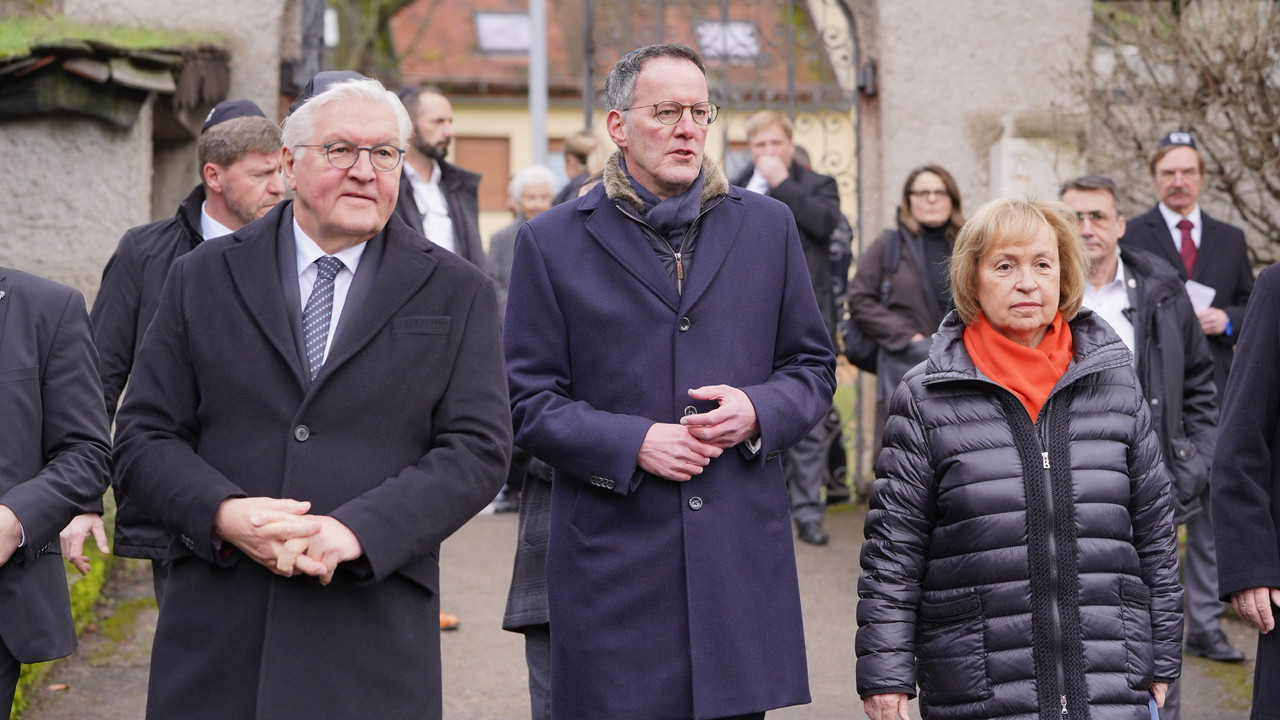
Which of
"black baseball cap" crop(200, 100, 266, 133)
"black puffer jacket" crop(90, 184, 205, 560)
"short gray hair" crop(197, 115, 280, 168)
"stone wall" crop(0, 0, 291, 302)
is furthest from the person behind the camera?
"stone wall" crop(0, 0, 291, 302)

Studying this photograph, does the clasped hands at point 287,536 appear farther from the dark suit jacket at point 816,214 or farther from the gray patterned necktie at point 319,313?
the dark suit jacket at point 816,214

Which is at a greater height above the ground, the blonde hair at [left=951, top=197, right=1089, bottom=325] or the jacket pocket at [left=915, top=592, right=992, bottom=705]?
the blonde hair at [left=951, top=197, right=1089, bottom=325]

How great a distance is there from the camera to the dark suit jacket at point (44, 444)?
11.8ft

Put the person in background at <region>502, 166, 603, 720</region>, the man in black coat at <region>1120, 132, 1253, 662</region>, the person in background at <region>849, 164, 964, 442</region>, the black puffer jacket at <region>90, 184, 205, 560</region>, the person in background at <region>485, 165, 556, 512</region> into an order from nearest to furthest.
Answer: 1. the person in background at <region>502, 166, 603, 720</region>
2. the black puffer jacket at <region>90, 184, 205, 560</region>
3. the man in black coat at <region>1120, 132, 1253, 662</region>
4. the person in background at <region>849, 164, 964, 442</region>
5. the person in background at <region>485, 165, 556, 512</region>

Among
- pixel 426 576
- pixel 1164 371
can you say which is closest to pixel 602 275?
pixel 426 576

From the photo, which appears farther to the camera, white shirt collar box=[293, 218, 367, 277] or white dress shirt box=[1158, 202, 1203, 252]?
white dress shirt box=[1158, 202, 1203, 252]

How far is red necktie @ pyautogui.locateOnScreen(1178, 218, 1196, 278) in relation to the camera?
282 inches

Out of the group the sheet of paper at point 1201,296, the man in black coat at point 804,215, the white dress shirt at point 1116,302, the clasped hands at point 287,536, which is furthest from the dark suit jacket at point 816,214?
the clasped hands at point 287,536

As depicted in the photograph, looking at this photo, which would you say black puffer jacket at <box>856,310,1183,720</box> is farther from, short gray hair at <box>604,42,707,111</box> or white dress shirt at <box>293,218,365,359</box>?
white dress shirt at <box>293,218,365,359</box>

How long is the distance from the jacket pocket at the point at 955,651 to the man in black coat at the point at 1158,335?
7.04ft

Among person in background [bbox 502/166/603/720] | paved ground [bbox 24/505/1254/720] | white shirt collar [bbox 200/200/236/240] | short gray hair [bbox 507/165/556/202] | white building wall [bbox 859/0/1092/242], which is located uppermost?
white building wall [bbox 859/0/1092/242]

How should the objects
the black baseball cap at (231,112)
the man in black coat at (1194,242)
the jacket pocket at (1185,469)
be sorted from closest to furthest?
the black baseball cap at (231,112) < the jacket pocket at (1185,469) < the man in black coat at (1194,242)

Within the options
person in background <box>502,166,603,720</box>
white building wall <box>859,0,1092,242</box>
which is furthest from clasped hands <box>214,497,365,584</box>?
white building wall <box>859,0,1092,242</box>

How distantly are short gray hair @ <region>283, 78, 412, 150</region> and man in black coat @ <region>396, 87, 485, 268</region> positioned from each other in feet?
12.2
